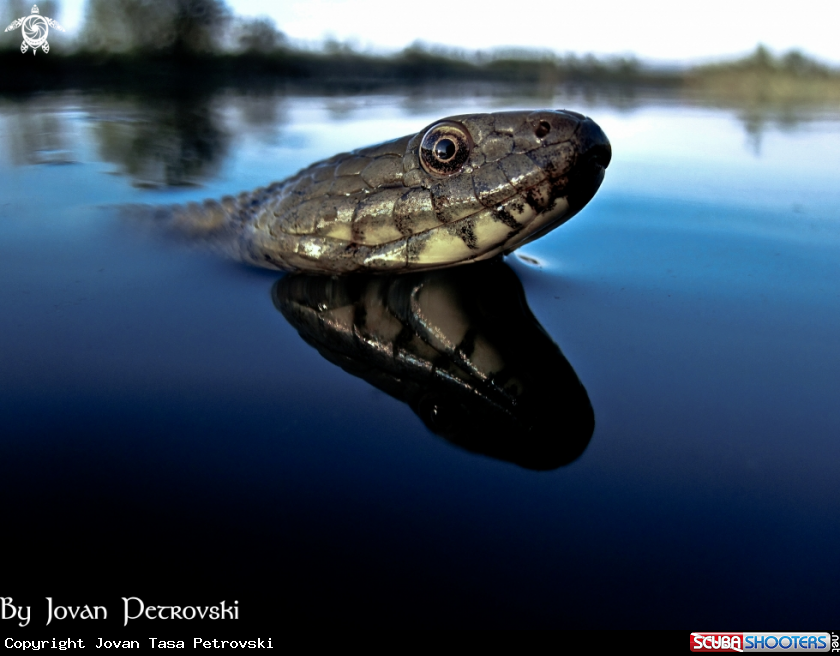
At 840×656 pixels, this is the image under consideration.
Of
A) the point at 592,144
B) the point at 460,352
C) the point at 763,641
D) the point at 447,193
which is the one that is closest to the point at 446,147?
the point at 447,193

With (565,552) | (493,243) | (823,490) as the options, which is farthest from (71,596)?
(493,243)

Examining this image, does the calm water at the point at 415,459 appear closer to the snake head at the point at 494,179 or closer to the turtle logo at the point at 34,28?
the snake head at the point at 494,179

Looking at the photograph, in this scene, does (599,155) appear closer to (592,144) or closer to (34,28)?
(592,144)

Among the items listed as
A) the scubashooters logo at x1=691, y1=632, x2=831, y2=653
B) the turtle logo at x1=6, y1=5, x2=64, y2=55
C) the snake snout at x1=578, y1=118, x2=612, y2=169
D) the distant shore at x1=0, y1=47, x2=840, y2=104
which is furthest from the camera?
the distant shore at x1=0, y1=47, x2=840, y2=104

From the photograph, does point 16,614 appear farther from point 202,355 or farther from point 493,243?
point 493,243

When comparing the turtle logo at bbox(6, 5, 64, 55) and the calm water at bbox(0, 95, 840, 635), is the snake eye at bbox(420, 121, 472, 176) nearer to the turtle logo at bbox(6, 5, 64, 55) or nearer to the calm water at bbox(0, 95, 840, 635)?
the calm water at bbox(0, 95, 840, 635)

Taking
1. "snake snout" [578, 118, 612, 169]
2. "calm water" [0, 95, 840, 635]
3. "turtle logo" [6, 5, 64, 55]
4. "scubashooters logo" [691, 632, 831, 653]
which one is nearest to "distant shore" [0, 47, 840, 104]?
"turtle logo" [6, 5, 64, 55]

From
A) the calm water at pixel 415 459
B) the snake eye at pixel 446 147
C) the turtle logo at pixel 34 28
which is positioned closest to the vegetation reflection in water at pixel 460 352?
the calm water at pixel 415 459
